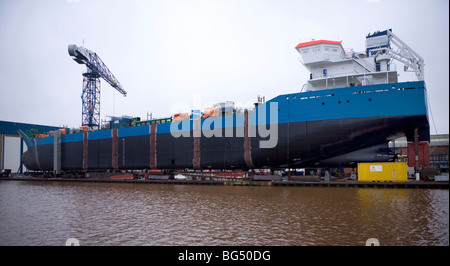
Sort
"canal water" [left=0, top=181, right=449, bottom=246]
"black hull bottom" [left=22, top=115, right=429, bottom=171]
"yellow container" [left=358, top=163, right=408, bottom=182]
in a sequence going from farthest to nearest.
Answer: "black hull bottom" [left=22, top=115, right=429, bottom=171] < "yellow container" [left=358, top=163, right=408, bottom=182] < "canal water" [left=0, top=181, right=449, bottom=246]

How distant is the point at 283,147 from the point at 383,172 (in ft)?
23.1

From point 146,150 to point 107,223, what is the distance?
21.7 meters

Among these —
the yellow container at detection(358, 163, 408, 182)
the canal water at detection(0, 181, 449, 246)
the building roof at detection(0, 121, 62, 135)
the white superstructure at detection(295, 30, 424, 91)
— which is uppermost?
the white superstructure at detection(295, 30, 424, 91)

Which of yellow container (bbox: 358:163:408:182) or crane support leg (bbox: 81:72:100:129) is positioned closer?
yellow container (bbox: 358:163:408:182)

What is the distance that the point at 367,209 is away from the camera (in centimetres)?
1136

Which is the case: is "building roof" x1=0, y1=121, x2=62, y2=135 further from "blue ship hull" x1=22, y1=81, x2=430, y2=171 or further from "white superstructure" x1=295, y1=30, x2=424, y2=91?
"white superstructure" x1=295, y1=30, x2=424, y2=91

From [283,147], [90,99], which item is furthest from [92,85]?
[283,147]

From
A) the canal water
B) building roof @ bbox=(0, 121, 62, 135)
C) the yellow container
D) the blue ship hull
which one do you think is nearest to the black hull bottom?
the blue ship hull

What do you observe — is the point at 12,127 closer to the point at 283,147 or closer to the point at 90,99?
the point at 90,99

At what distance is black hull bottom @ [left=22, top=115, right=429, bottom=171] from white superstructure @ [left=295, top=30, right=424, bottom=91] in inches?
142

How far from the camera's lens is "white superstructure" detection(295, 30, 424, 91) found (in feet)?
71.4
